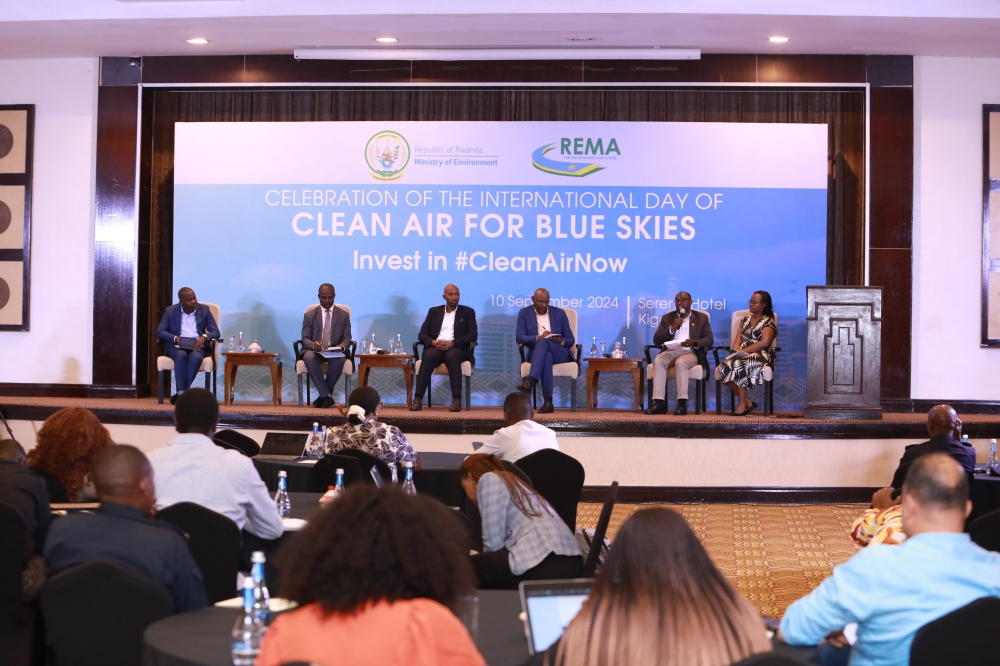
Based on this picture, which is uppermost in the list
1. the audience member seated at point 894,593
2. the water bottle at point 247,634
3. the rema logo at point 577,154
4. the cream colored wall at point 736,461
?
the rema logo at point 577,154

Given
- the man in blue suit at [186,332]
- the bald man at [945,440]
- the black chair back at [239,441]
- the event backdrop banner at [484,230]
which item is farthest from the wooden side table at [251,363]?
the bald man at [945,440]

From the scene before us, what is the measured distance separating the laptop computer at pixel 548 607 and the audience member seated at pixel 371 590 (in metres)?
0.37

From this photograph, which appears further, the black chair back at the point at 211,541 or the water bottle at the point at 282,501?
the water bottle at the point at 282,501

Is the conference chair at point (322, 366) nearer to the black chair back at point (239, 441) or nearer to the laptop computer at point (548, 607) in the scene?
the black chair back at point (239, 441)

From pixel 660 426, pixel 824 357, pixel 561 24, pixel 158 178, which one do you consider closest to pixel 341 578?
pixel 660 426

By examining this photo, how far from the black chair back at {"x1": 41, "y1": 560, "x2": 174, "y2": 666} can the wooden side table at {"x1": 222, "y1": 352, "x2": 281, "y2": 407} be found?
21.9 ft

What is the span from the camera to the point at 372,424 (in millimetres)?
4918

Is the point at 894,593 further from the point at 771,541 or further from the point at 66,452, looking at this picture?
the point at 771,541

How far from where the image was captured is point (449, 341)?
8820mm

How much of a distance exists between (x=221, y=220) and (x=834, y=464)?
6.20 m

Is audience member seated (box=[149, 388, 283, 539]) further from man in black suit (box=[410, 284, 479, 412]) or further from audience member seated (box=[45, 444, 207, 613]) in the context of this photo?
man in black suit (box=[410, 284, 479, 412])

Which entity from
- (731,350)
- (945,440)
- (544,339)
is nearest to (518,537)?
(945,440)

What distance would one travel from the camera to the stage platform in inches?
311

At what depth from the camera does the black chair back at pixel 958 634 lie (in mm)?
1980
